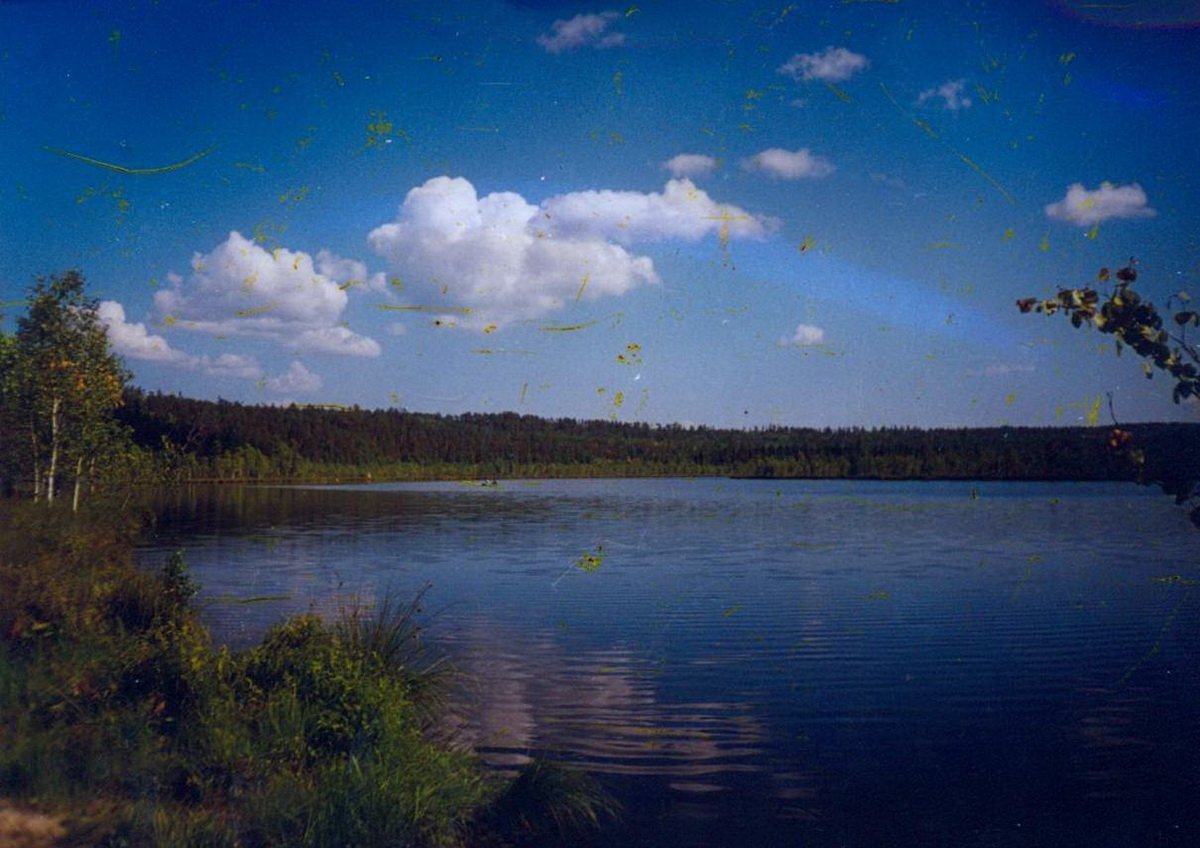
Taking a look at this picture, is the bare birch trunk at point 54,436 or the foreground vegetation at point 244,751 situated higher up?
the bare birch trunk at point 54,436

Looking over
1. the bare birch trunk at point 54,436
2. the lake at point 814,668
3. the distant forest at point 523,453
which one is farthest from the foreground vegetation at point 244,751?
the distant forest at point 523,453

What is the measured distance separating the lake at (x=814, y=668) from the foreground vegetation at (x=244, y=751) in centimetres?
123

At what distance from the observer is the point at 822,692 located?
13570 millimetres

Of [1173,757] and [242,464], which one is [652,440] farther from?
[1173,757]

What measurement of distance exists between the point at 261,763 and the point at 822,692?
814 centimetres

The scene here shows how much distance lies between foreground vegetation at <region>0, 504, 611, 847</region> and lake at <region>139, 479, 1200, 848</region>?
4.03 feet

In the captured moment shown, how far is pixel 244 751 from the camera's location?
810cm

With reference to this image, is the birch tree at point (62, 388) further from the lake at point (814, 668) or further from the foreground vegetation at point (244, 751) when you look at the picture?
the foreground vegetation at point (244, 751)

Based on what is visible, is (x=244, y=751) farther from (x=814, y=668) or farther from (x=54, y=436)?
(x=54, y=436)

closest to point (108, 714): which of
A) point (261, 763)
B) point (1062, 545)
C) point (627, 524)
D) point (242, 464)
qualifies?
point (261, 763)

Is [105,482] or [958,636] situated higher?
[105,482]

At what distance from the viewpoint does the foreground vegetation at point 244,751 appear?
7117 mm

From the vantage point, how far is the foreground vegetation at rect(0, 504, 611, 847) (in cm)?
712

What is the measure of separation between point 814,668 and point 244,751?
943 centimetres
